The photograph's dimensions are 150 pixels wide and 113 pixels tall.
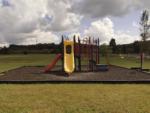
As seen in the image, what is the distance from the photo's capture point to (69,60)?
70.9ft

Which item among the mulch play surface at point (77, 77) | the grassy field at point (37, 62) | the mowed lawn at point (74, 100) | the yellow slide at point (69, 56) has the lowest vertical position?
the grassy field at point (37, 62)

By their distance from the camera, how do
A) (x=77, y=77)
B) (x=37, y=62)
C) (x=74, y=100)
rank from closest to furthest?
(x=74, y=100) < (x=77, y=77) < (x=37, y=62)

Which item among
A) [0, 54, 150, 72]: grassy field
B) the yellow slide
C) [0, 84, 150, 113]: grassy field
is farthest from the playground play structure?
[0, 84, 150, 113]: grassy field

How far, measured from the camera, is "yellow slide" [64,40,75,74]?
21230 mm

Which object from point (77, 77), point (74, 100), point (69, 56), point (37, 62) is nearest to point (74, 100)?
point (74, 100)

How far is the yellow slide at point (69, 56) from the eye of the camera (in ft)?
69.7

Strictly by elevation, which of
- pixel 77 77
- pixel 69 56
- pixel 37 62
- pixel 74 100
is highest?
pixel 69 56

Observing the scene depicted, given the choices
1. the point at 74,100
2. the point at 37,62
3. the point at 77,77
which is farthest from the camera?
the point at 37,62

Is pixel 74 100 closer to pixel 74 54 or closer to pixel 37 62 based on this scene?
pixel 74 54

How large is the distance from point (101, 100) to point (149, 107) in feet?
5.26

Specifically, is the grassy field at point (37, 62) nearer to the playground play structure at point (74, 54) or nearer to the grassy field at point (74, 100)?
the playground play structure at point (74, 54)

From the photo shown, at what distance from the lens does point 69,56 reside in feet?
71.0

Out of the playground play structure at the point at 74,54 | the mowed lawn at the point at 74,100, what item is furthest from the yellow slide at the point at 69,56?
the mowed lawn at the point at 74,100

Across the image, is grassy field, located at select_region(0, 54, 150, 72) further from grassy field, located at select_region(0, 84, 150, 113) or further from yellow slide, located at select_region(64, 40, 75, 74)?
grassy field, located at select_region(0, 84, 150, 113)
